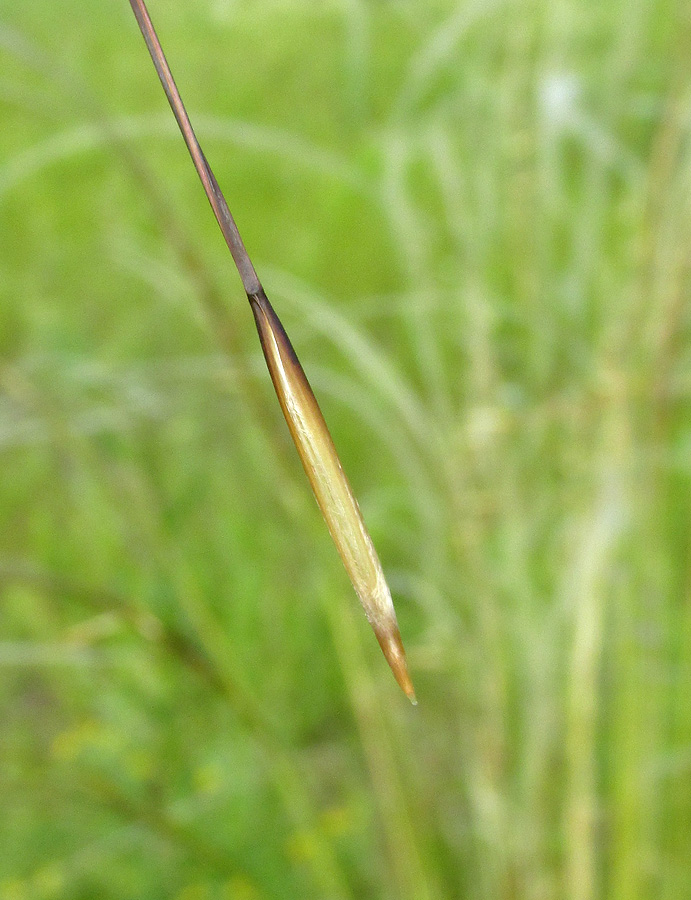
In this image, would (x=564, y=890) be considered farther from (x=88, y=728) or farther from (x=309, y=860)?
(x=88, y=728)

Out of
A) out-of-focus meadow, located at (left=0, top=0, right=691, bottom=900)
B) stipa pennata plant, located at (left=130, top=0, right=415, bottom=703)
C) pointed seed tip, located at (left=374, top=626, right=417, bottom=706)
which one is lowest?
pointed seed tip, located at (left=374, top=626, right=417, bottom=706)

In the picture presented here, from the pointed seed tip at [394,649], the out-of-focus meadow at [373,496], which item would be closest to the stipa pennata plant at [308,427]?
the pointed seed tip at [394,649]

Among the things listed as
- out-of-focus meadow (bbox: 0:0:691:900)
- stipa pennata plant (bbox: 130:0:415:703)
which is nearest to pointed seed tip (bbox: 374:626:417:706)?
stipa pennata plant (bbox: 130:0:415:703)

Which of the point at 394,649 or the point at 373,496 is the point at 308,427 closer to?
the point at 394,649

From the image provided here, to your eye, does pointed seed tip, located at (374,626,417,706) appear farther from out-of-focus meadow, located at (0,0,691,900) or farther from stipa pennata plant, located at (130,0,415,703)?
out-of-focus meadow, located at (0,0,691,900)

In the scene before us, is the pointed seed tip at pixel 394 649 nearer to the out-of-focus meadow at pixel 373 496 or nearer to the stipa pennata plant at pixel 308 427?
the stipa pennata plant at pixel 308 427

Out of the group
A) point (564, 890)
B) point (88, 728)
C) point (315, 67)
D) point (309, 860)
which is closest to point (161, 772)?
point (88, 728)
